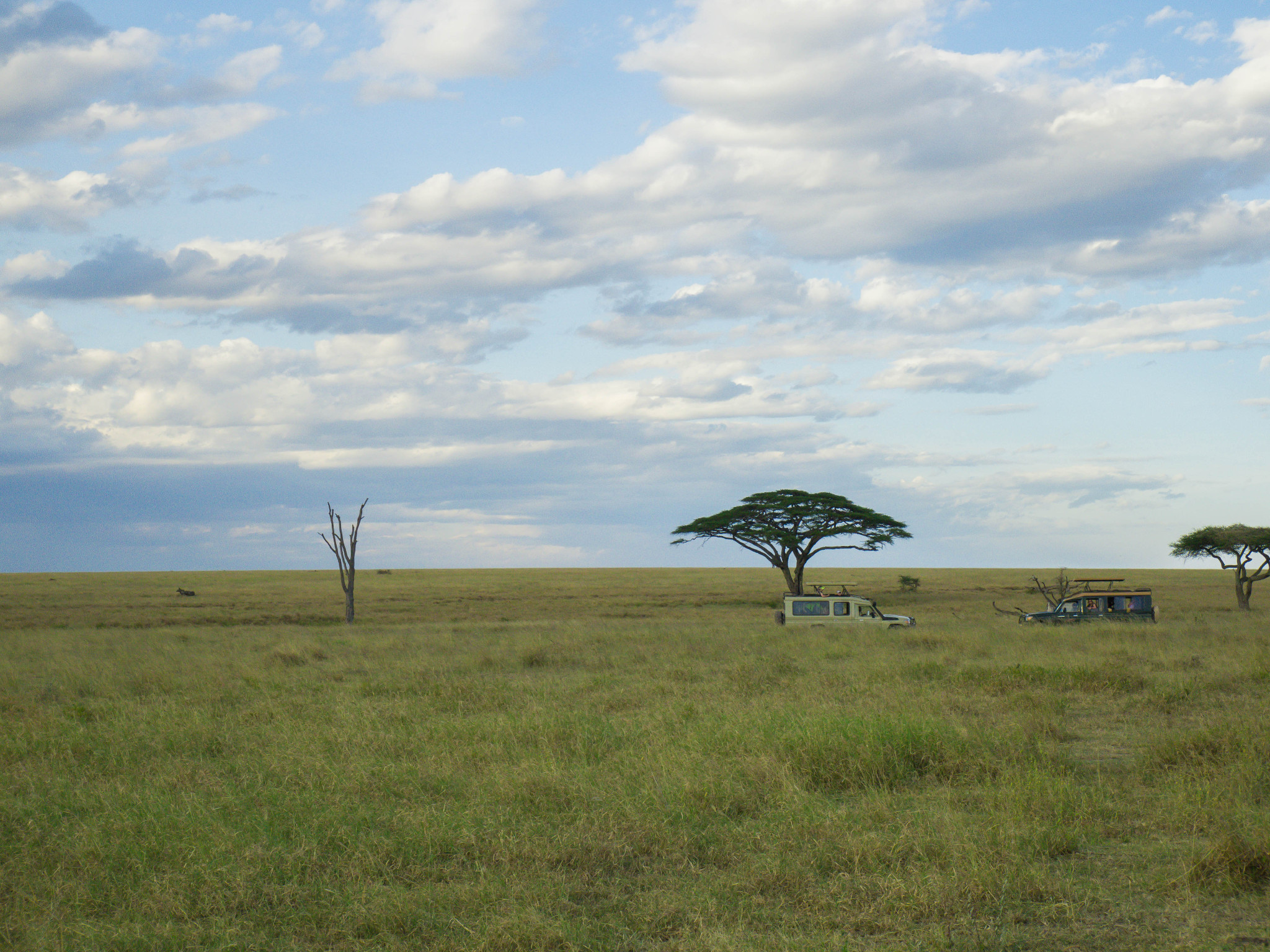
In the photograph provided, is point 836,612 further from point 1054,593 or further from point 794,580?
point 794,580

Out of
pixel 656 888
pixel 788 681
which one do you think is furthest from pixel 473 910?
pixel 788 681

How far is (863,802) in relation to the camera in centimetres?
801

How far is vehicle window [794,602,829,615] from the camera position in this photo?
3241 cm

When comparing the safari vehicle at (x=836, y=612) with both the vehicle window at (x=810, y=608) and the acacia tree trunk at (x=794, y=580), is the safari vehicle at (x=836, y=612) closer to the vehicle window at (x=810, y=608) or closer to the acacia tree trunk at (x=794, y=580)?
the vehicle window at (x=810, y=608)

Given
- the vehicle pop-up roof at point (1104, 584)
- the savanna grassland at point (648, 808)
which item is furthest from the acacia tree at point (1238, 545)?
the savanna grassland at point (648, 808)

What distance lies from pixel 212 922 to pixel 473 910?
155 centimetres

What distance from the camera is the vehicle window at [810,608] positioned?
32.4 meters

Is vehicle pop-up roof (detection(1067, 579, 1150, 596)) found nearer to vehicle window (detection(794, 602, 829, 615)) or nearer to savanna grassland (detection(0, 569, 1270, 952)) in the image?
vehicle window (detection(794, 602, 829, 615))

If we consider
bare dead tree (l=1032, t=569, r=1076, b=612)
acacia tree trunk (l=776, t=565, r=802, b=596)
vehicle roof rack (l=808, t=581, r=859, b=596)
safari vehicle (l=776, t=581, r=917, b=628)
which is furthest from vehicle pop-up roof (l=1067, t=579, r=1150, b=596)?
acacia tree trunk (l=776, t=565, r=802, b=596)

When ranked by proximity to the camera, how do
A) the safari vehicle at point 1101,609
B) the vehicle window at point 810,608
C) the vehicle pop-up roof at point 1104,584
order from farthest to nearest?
the vehicle pop-up roof at point 1104,584 → the vehicle window at point 810,608 → the safari vehicle at point 1101,609

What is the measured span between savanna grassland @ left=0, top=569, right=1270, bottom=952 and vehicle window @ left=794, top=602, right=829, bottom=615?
1324 centimetres

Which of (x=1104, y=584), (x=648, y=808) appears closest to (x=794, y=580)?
(x=1104, y=584)

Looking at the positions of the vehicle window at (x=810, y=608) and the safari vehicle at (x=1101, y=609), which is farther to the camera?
the vehicle window at (x=810, y=608)

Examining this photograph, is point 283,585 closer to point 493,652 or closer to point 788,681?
point 493,652
